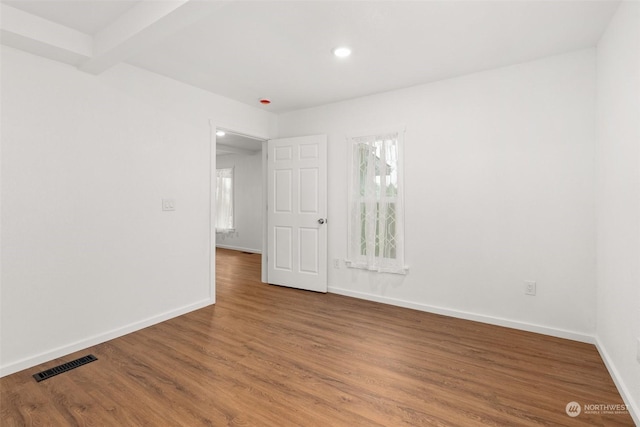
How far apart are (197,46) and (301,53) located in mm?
844

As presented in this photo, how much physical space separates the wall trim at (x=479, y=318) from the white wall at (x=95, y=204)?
1862 millimetres

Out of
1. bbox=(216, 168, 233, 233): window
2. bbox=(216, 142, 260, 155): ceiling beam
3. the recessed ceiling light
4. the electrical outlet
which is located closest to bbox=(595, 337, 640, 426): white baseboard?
the electrical outlet

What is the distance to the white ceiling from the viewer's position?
207 cm

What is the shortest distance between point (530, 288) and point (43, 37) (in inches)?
170

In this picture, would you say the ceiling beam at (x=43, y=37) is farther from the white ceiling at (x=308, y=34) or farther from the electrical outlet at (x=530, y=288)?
the electrical outlet at (x=530, y=288)

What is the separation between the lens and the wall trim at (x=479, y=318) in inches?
108

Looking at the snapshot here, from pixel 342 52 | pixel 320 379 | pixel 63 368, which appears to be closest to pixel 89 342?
pixel 63 368

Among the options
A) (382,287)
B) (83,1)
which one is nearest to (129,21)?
(83,1)

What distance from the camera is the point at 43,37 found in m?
2.20

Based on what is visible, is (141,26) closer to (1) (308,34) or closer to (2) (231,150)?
(1) (308,34)

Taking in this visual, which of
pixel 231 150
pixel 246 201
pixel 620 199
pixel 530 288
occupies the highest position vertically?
pixel 231 150

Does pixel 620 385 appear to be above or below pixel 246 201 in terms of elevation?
below

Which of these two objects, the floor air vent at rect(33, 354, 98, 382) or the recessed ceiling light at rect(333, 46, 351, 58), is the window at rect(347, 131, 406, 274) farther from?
the floor air vent at rect(33, 354, 98, 382)

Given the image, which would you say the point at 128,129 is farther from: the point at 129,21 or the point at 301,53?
the point at 301,53
